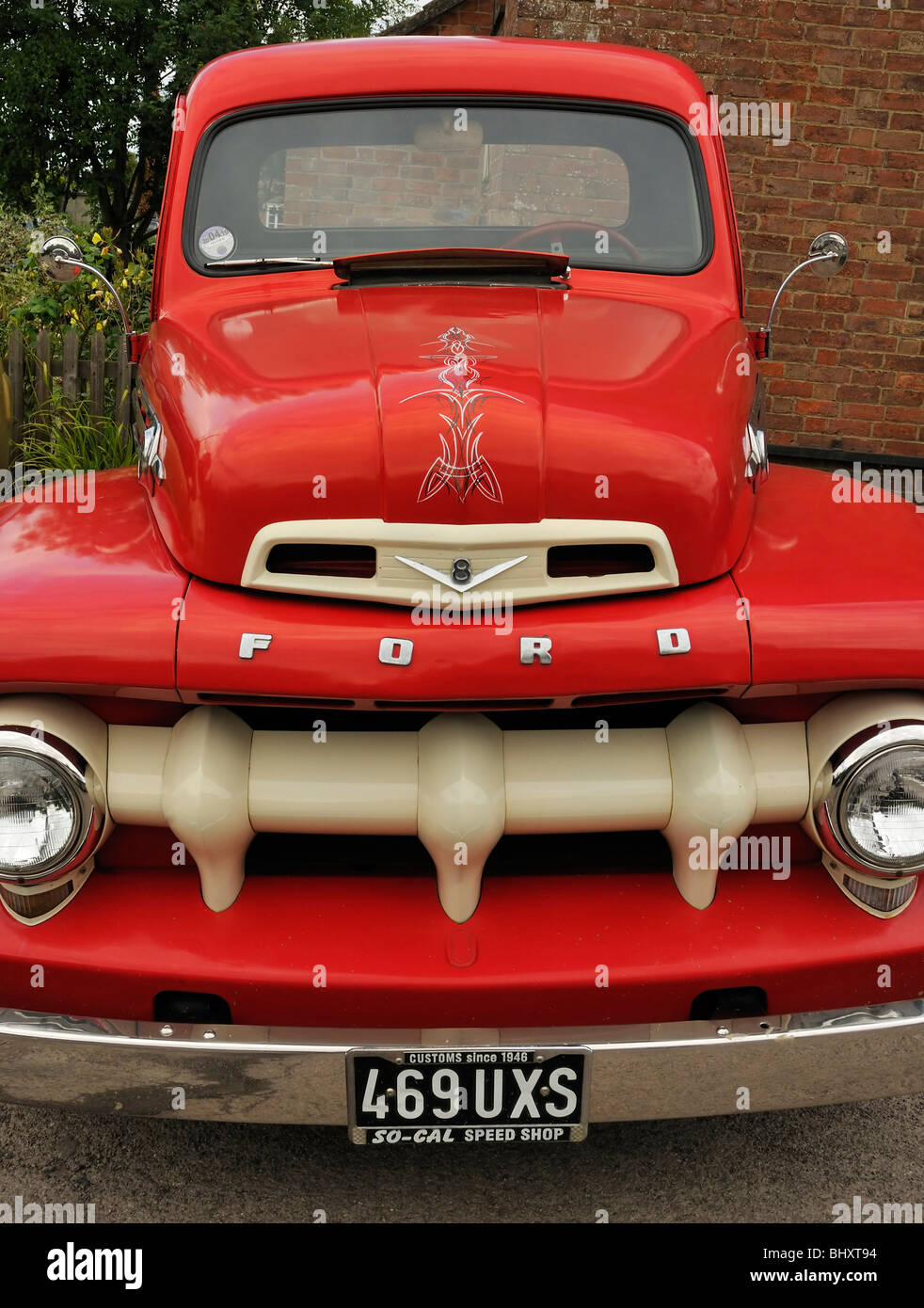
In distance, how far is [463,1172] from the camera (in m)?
2.25

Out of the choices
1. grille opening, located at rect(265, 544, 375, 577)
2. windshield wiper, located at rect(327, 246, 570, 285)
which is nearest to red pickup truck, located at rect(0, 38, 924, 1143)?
grille opening, located at rect(265, 544, 375, 577)

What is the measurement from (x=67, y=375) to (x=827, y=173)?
4.25 meters

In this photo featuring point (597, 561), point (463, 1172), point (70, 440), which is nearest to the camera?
point (597, 561)

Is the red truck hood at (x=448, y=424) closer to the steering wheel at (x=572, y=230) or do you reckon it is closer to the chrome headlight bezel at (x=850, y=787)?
the chrome headlight bezel at (x=850, y=787)

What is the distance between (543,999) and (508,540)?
721 mm

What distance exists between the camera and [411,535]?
5.93 feet

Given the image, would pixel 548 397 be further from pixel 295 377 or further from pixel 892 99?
pixel 892 99

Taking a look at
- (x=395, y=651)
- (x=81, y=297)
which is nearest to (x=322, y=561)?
(x=395, y=651)

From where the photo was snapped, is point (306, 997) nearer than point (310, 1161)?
Yes

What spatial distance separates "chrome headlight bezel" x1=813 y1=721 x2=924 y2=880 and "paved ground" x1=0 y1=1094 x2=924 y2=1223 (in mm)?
834

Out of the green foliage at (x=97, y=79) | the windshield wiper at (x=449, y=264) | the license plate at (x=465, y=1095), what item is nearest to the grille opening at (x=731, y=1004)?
the license plate at (x=465, y=1095)

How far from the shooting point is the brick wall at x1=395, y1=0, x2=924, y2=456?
587 cm

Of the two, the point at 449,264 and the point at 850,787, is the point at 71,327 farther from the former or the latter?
the point at 850,787
